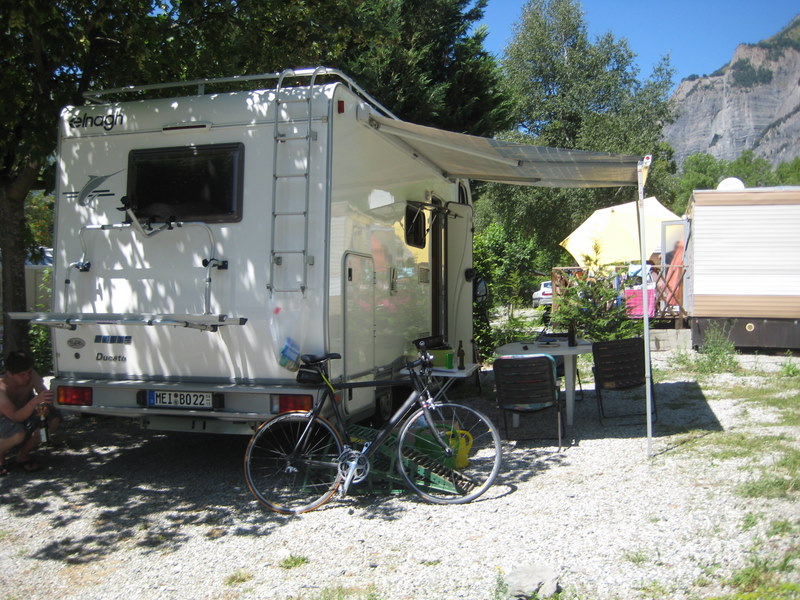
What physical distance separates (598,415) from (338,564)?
432cm

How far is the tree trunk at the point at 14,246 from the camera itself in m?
6.50

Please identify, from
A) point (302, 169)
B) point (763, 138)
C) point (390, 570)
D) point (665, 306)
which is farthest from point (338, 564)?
point (763, 138)

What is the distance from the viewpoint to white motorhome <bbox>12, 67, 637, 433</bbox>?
15.5 ft

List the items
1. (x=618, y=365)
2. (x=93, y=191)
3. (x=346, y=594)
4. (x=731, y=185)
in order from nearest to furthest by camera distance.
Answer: (x=346, y=594) → (x=93, y=191) → (x=618, y=365) → (x=731, y=185)

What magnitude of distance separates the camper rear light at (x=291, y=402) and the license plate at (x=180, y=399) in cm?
47

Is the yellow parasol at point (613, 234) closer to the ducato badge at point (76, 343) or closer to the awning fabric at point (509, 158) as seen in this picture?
the awning fabric at point (509, 158)

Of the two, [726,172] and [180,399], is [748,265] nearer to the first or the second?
[180,399]

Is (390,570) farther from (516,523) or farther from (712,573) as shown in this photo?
(712,573)

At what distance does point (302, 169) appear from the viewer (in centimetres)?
478

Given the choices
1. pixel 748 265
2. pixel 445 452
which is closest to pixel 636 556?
pixel 445 452

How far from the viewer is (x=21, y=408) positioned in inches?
215

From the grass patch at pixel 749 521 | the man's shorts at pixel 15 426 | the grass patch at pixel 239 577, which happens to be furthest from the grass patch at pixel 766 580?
the man's shorts at pixel 15 426

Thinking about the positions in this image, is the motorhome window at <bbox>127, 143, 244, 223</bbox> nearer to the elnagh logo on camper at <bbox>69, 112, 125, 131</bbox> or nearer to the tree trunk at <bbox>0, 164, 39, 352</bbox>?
the elnagh logo on camper at <bbox>69, 112, 125, 131</bbox>

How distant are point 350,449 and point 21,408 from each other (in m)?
2.76
